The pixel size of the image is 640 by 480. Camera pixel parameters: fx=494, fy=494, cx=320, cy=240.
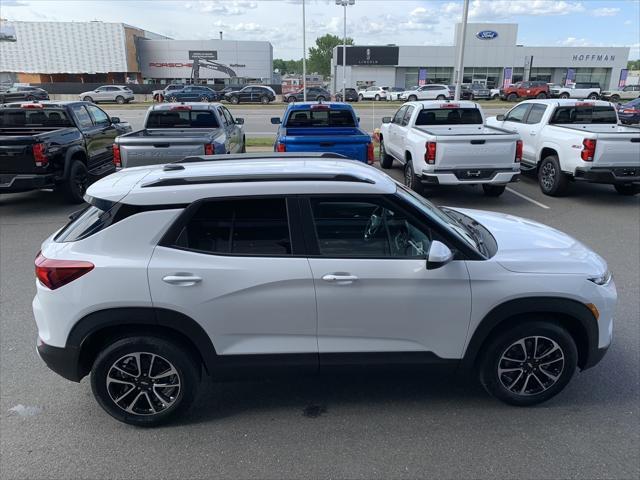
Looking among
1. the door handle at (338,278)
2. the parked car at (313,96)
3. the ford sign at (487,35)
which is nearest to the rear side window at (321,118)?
the door handle at (338,278)

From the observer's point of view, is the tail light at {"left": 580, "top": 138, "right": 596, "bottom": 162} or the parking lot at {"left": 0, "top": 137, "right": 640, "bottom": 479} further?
the tail light at {"left": 580, "top": 138, "right": 596, "bottom": 162}

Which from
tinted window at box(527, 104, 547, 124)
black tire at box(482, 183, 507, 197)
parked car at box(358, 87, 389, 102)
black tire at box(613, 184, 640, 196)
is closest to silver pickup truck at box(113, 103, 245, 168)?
black tire at box(482, 183, 507, 197)

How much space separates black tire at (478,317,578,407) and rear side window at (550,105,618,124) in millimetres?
8481

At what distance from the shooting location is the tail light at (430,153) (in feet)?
29.0

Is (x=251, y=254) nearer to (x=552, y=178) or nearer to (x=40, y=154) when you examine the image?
(x=40, y=154)

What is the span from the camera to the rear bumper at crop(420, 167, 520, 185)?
29.2 feet

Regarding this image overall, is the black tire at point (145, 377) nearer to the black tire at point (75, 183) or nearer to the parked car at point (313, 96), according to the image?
the black tire at point (75, 183)

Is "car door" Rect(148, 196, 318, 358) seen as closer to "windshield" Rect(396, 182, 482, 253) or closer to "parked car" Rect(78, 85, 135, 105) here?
"windshield" Rect(396, 182, 482, 253)

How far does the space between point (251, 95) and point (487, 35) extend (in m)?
37.3

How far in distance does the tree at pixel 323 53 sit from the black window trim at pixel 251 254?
125313mm

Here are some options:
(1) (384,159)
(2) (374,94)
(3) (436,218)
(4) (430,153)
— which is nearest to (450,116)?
(4) (430,153)

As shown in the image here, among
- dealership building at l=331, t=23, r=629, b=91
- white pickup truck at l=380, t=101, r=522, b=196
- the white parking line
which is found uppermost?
dealership building at l=331, t=23, r=629, b=91

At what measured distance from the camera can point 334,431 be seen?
3221mm

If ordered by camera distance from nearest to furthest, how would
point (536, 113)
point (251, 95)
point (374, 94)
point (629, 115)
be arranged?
point (536, 113) → point (629, 115) → point (251, 95) → point (374, 94)
